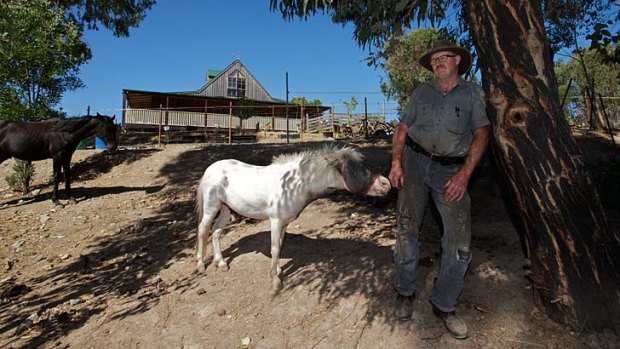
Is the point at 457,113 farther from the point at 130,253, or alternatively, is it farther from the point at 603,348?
the point at 130,253

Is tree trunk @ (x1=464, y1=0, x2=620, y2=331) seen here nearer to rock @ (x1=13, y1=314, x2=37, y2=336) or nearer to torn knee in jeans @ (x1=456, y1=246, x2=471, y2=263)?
torn knee in jeans @ (x1=456, y1=246, x2=471, y2=263)

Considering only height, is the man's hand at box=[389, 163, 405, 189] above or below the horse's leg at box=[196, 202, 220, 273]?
above

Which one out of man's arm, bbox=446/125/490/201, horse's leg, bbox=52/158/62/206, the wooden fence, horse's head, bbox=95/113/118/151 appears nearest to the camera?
man's arm, bbox=446/125/490/201

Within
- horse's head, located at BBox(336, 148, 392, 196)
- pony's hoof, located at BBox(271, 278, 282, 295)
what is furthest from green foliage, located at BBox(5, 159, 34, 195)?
horse's head, located at BBox(336, 148, 392, 196)

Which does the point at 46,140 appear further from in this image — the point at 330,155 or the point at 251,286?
the point at 330,155

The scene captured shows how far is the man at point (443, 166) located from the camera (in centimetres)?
312

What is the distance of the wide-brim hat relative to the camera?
3.20 metres

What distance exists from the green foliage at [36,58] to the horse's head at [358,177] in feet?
47.7

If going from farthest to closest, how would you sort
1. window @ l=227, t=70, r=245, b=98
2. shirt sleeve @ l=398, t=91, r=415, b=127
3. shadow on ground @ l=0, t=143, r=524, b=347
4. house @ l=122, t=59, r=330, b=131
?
window @ l=227, t=70, r=245, b=98 → house @ l=122, t=59, r=330, b=131 → shadow on ground @ l=0, t=143, r=524, b=347 → shirt sleeve @ l=398, t=91, r=415, b=127

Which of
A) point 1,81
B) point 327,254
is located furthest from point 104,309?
point 1,81

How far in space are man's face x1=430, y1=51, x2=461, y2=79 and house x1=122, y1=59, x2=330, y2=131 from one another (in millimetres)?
20629

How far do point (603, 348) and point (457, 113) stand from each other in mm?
2197

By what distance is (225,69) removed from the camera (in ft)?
126

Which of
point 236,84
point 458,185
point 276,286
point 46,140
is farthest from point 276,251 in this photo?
point 236,84
